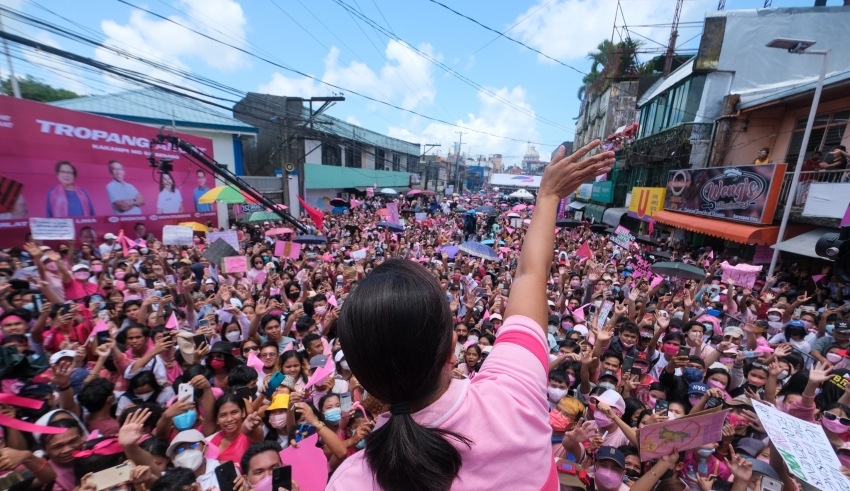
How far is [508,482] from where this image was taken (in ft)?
2.44

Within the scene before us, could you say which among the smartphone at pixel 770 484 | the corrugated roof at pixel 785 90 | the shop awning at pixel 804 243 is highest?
the corrugated roof at pixel 785 90

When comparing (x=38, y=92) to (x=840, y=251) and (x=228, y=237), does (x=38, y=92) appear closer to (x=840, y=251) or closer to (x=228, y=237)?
(x=228, y=237)

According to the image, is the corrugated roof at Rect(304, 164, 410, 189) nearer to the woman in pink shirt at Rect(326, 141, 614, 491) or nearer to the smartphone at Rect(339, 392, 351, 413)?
the smartphone at Rect(339, 392, 351, 413)

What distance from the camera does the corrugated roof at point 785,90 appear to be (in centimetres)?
832

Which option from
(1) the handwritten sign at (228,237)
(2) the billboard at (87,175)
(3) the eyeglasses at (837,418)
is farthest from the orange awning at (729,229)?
(2) the billboard at (87,175)

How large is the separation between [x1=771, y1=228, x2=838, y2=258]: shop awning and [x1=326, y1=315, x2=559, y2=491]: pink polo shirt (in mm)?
10307

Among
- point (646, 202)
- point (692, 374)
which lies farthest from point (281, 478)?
point (646, 202)

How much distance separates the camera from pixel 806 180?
9.16 metres

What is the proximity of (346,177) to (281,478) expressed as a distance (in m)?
27.0

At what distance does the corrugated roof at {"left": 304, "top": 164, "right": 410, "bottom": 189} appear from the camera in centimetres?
2320

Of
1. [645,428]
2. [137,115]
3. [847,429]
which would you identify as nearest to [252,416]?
[645,428]

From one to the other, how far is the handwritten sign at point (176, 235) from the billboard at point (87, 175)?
3790 mm

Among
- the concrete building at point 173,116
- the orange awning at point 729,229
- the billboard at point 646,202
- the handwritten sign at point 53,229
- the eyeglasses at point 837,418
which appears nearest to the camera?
the eyeglasses at point 837,418

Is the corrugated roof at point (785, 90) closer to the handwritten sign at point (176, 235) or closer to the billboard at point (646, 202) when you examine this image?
the billboard at point (646, 202)
